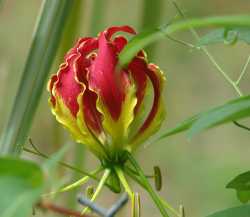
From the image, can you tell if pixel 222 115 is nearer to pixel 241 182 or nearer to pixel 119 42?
pixel 241 182

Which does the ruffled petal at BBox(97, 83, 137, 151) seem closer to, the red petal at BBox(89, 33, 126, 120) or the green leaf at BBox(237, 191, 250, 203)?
the red petal at BBox(89, 33, 126, 120)

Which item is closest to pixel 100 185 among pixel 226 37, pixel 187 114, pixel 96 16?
pixel 226 37

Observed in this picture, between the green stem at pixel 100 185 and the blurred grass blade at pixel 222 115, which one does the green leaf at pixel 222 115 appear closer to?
the blurred grass blade at pixel 222 115

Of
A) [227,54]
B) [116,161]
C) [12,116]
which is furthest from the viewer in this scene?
[227,54]

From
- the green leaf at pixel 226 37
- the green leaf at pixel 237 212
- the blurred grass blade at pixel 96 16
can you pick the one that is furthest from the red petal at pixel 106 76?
the blurred grass blade at pixel 96 16

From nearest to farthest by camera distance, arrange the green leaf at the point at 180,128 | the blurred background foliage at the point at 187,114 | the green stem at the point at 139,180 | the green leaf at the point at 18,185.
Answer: the green leaf at the point at 18,185 → the green leaf at the point at 180,128 → the green stem at the point at 139,180 → the blurred background foliage at the point at 187,114

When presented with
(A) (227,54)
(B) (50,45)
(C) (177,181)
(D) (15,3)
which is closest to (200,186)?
(C) (177,181)

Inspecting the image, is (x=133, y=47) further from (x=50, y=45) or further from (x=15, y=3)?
(x=15, y=3)
